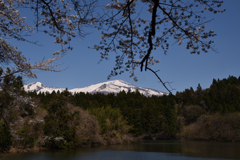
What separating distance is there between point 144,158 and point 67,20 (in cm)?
1995

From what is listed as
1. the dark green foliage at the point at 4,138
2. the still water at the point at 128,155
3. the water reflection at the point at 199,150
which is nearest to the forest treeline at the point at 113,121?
the dark green foliage at the point at 4,138

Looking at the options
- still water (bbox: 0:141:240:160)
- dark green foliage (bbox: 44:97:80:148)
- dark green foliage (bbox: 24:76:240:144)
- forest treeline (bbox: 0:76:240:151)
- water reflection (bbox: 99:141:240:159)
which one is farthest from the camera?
dark green foliage (bbox: 24:76:240:144)

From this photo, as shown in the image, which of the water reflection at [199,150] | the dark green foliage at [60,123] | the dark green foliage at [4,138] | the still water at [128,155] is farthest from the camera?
the dark green foliage at [60,123]

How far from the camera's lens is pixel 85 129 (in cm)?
3281

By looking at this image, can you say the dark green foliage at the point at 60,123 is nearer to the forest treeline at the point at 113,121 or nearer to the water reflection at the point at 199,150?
the forest treeline at the point at 113,121

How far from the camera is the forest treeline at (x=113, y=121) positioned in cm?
2717

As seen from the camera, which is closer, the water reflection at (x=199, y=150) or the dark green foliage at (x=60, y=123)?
the water reflection at (x=199, y=150)

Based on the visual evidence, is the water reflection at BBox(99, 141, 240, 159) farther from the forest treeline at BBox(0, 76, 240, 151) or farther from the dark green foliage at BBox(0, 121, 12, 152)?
the dark green foliage at BBox(0, 121, 12, 152)

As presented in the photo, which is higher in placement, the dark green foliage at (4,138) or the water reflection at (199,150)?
the dark green foliage at (4,138)

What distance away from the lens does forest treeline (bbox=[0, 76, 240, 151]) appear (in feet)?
89.1

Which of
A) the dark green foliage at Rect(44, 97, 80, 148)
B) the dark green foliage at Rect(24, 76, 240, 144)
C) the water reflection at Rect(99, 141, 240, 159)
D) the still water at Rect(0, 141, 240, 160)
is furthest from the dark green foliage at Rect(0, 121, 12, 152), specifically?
the dark green foliage at Rect(24, 76, 240, 144)

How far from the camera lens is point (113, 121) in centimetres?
4259

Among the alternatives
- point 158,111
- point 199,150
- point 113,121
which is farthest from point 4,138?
point 158,111

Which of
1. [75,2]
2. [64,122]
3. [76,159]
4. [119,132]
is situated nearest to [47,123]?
[64,122]
